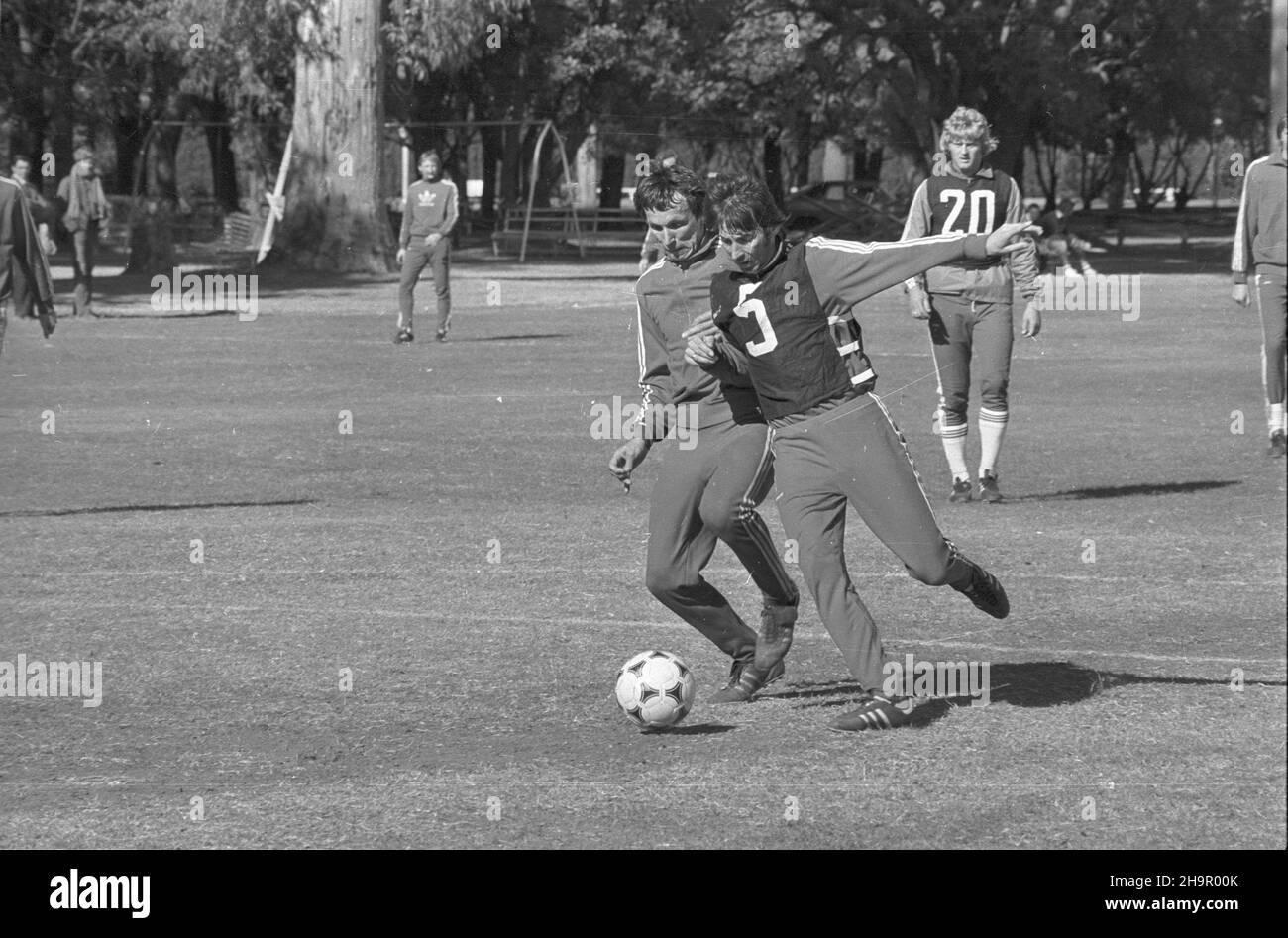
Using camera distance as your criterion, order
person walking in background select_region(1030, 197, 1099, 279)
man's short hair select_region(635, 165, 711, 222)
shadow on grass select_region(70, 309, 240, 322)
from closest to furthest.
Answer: man's short hair select_region(635, 165, 711, 222) → shadow on grass select_region(70, 309, 240, 322) → person walking in background select_region(1030, 197, 1099, 279)

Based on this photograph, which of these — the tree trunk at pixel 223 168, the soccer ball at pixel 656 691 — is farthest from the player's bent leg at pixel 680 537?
the tree trunk at pixel 223 168

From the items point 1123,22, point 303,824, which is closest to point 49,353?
point 303,824

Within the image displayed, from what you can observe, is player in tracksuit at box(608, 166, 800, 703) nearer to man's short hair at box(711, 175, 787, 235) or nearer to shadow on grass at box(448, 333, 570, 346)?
man's short hair at box(711, 175, 787, 235)

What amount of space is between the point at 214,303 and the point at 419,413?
15326 mm

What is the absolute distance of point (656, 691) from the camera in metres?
6.70

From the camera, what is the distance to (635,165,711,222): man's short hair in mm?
6906

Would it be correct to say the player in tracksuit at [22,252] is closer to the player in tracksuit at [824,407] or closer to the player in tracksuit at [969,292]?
the player in tracksuit at [969,292]

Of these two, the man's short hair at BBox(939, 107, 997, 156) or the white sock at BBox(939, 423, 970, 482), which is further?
the white sock at BBox(939, 423, 970, 482)

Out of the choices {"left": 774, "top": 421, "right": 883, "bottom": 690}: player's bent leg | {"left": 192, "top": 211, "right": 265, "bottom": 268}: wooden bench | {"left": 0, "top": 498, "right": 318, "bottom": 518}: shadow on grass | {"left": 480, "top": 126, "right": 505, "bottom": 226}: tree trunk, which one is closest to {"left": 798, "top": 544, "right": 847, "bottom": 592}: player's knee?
{"left": 774, "top": 421, "right": 883, "bottom": 690}: player's bent leg

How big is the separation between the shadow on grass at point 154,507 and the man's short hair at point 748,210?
5.99 metres

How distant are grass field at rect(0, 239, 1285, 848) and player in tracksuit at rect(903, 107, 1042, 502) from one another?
49 cm

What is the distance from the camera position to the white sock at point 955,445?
11712 mm

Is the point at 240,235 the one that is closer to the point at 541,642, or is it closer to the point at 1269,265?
the point at 1269,265
